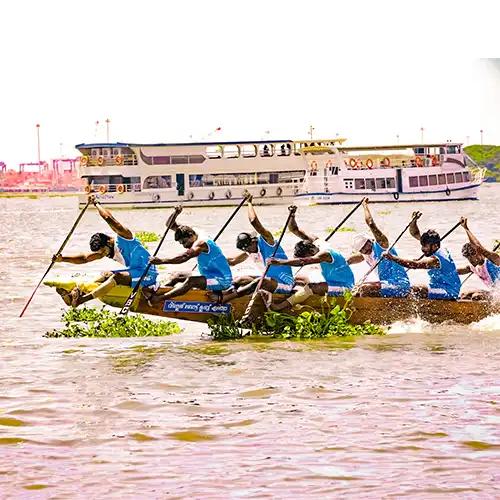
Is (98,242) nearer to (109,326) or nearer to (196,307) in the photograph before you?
(109,326)

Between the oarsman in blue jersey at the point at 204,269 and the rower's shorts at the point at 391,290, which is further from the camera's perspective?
the rower's shorts at the point at 391,290

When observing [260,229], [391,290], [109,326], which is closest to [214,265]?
[260,229]

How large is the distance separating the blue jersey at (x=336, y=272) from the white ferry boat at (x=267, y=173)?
6964cm

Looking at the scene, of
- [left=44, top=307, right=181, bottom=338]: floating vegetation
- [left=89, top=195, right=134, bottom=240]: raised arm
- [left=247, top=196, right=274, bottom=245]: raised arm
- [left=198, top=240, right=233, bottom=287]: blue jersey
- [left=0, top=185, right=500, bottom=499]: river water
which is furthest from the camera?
[left=44, top=307, right=181, bottom=338]: floating vegetation

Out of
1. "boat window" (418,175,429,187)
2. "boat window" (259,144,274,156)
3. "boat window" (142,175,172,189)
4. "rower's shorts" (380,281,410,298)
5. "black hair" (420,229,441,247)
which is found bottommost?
"rower's shorts" (380,281,410,298)

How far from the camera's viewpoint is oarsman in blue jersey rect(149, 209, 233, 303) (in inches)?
681

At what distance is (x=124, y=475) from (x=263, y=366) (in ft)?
17.4

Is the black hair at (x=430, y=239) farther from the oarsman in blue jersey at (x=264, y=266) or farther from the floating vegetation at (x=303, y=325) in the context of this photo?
the oarsman in blue jersey at (x=264, y=266)

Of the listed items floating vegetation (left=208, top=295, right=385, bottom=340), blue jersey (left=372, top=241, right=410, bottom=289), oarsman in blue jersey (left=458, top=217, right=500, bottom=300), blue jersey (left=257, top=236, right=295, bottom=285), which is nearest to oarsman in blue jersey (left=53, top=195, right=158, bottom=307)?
floating vegetation (left=208, top=295, right=385, bottom=340)

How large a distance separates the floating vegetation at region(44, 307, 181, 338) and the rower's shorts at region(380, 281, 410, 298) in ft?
10.9

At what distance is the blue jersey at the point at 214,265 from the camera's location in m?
17.5

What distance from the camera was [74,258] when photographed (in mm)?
17609

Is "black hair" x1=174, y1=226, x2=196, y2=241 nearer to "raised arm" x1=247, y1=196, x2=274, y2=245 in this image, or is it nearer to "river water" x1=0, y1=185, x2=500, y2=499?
"raised arm" x1=247, y1=196, x2=274, y2=245

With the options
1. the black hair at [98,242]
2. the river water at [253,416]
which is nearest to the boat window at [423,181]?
the river water at [253,416]
